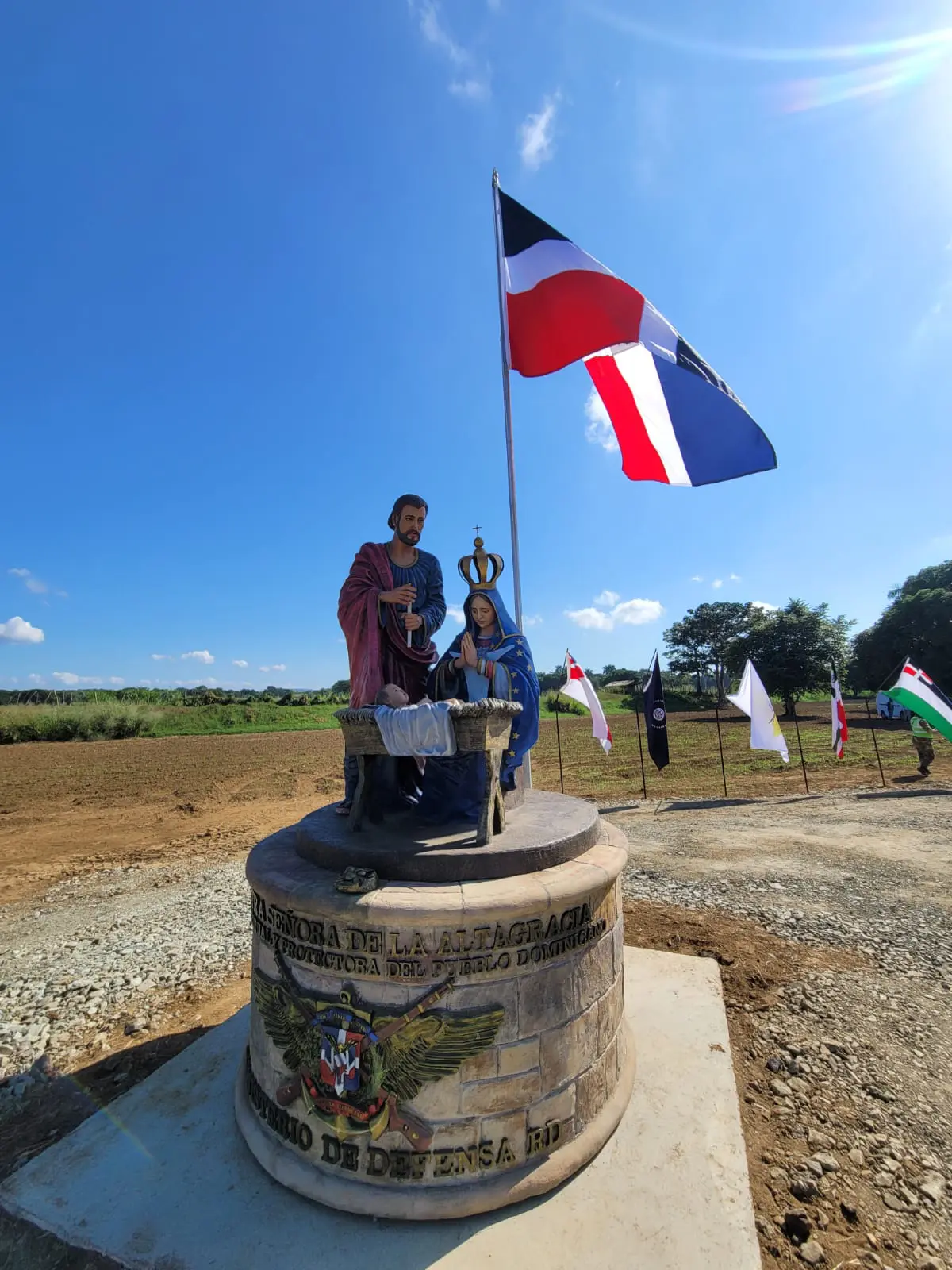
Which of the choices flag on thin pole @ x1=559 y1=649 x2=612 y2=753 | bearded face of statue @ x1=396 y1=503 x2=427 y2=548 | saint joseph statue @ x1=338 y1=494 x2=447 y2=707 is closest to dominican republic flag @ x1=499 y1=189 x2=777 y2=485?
bearded face of statue @ x1=396 y1=503 x2=427 y2=548

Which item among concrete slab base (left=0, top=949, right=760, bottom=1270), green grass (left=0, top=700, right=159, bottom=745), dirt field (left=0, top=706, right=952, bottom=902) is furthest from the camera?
green grass (left=0, top=700, right=159, bottom=745)

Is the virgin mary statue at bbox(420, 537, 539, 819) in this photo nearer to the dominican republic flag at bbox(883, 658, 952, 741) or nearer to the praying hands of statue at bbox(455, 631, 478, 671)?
the praying hands of statue at bbox(455, 631, 478, 671)

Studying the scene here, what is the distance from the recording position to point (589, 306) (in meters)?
6.30

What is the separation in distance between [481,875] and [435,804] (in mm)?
1185

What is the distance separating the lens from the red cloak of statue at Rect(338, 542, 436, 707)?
4430 millimetres

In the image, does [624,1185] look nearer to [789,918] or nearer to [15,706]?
[789,918]

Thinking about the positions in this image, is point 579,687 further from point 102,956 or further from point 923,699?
point 102,956

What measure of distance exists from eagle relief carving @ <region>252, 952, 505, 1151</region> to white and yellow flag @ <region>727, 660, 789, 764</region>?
41.4 feet

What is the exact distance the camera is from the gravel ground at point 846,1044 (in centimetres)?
326

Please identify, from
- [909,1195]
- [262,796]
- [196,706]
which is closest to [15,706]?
[196,706]

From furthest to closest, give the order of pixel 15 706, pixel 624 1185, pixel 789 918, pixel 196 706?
pixel 196 706
pixel 15 706
pixel 789 918
pixel 624 1185

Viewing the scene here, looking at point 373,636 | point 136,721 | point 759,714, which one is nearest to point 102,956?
point 373,636

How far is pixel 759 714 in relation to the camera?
1412cm

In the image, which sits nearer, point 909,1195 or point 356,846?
point 909,1195
